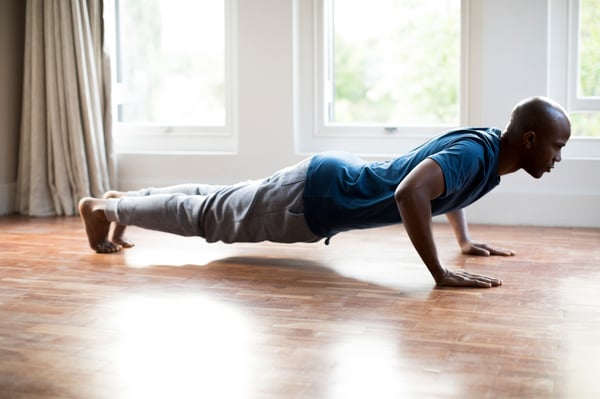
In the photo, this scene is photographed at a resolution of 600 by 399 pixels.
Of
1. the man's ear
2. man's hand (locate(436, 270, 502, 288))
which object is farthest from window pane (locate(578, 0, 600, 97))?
man's hand (locate(436, 270, 502, 288))

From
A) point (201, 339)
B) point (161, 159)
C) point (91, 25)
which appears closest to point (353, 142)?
point (161, 159)

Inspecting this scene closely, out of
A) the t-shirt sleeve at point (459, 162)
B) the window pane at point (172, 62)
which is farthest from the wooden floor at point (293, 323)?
the window pane at point (172, 62)

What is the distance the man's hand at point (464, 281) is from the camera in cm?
271

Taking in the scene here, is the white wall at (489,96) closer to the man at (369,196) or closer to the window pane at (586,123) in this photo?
the window pane at (586,123)

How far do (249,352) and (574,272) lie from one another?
1461 mm

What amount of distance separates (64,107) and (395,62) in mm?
1837

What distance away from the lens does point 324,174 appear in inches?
115

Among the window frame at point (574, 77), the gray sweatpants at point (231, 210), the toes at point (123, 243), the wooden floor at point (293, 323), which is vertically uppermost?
the window frame at point (574, 77)

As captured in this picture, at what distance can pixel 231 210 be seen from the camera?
3.04 metres

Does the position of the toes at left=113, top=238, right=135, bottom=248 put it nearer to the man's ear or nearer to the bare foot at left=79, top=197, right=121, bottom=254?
the bare foot at left=79, top=197, right=121, bottom=254

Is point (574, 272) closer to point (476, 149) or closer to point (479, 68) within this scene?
point (476, 149)

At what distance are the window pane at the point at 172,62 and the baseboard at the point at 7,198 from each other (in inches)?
29.7

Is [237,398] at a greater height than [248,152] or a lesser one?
lesser

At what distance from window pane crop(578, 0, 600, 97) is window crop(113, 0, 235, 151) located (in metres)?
1.88
